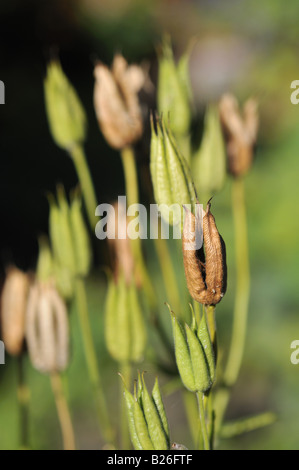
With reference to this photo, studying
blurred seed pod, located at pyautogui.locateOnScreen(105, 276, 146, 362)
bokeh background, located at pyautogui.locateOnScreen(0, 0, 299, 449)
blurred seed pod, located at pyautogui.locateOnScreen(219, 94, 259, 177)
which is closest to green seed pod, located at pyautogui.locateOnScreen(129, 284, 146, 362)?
blurred seed pod, located at pyautogui.locateOnScreen(105, 276, 146, 362)

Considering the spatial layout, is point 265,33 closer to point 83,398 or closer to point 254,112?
point 83,398

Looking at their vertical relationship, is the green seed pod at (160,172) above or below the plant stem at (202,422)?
above

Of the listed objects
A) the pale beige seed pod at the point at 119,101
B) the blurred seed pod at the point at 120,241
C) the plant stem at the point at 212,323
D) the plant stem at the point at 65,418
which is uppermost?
the pale beige seed pod at the point at 119,101

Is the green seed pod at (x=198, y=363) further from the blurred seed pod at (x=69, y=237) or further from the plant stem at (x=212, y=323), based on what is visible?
the blurred seed pod at (x=69, y=237)

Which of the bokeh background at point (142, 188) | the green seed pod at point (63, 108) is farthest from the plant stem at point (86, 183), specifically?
the bokeh background at point (142, 188)

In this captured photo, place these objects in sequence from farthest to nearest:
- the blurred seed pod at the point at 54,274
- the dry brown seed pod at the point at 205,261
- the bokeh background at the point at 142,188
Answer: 1. the bokeh background at the point at 142,188
2. the blurred seed pod at the point at 54,274
3. the dry brown seed pod at the point at 205,261

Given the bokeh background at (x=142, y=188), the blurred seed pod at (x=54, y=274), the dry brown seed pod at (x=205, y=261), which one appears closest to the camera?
the dry brown seed pod at (x=205, y=261)

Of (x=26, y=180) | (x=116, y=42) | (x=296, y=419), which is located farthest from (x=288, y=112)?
(x=296, y=419)

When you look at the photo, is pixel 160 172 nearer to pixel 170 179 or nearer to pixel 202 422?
pixel 170 179
